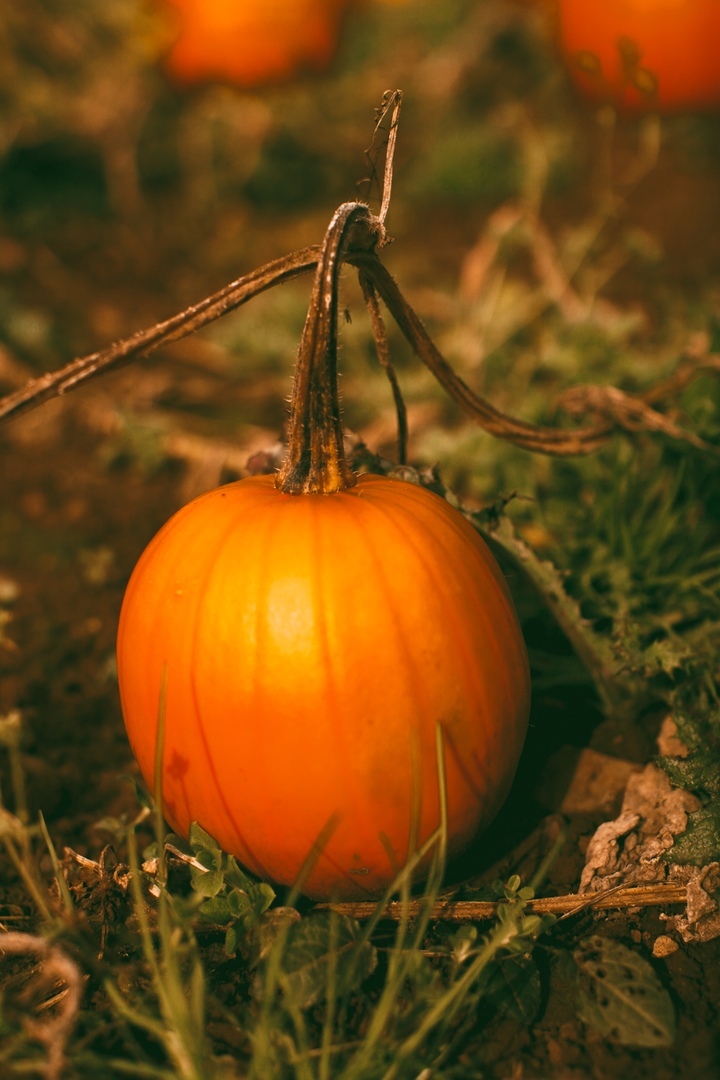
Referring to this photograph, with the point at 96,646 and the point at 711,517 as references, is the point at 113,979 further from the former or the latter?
the point at 711,517

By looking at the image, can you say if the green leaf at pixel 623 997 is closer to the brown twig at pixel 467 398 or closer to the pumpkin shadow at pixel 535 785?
the pumpkin shadow at pixel 535 785

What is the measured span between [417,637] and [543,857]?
0.61 m

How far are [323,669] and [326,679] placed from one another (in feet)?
0.06

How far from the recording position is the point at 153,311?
4324 millimetres

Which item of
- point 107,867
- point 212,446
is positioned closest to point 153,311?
point 212,446

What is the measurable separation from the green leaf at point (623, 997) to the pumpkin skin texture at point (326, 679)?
0.30 m

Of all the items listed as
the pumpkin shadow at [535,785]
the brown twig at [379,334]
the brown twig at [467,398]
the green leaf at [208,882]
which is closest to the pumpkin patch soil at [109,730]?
the pumpkin shadow at [535,785]

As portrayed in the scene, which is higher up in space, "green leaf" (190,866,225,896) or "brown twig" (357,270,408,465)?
"brown twig" (357,270,408,465)

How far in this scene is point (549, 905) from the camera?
5.65 feet

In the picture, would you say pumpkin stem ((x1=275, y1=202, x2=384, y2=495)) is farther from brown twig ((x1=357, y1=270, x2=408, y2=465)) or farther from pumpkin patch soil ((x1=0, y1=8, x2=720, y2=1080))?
pumpkin patch soil ((x1=0, y1=8, x2=720, y2=1080))

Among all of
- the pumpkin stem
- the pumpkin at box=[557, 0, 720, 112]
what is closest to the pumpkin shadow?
the pumpkin stem

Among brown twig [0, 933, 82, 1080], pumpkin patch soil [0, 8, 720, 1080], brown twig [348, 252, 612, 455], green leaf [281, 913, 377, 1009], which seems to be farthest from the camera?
brown twig [348, 252, 612, 455]

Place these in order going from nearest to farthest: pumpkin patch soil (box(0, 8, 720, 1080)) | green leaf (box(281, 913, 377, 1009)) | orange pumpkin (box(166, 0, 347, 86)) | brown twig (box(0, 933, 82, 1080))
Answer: brown twig (box(0, 933, 82, 1080)) < green leaf (box(281, 913, 377, 1009)) < pumpkin patch soil (box(0, 8, 720, 1080)) < orange pumpkin (box(166, 0, 347, 86))

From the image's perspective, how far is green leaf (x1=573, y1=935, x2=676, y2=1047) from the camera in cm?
152
